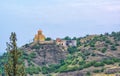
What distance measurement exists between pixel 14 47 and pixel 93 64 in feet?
470

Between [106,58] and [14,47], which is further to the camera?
[106,58]

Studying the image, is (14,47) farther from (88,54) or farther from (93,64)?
(88,54)

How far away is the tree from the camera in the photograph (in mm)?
41375

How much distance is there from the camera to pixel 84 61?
192 metres

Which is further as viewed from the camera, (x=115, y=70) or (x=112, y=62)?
(x=112, y=62)

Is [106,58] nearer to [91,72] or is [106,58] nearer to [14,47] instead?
[91,72]

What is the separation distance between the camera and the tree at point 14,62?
41375 millimetres

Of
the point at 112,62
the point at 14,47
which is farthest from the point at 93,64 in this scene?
the point at 14,47

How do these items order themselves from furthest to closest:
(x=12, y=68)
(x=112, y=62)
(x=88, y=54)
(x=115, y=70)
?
(x=88, y=54), (x=112, y=62), (x=115, y=70), (x=12, y=68)

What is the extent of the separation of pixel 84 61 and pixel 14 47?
151m

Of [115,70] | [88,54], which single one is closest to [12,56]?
[115,70]

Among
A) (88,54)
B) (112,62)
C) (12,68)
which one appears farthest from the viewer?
(88,54)

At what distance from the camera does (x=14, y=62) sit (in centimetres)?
4184

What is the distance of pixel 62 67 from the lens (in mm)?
192875
